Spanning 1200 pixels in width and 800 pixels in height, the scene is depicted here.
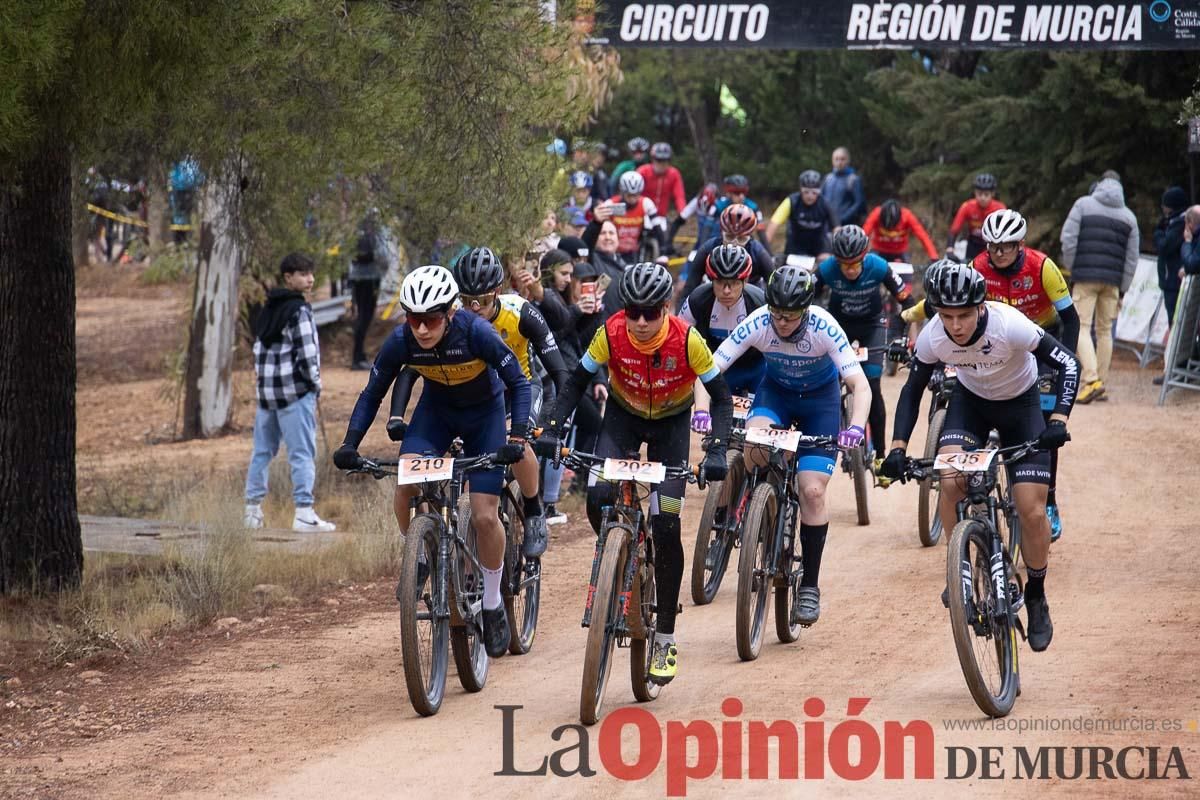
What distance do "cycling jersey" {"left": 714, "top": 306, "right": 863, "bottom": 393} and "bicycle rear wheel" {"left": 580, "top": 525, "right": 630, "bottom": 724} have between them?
192 centimetres

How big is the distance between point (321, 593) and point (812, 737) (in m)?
4.96

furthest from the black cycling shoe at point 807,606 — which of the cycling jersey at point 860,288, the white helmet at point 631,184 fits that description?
the white helmet at point 631,184

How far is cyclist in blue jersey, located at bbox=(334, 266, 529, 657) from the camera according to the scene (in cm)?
806

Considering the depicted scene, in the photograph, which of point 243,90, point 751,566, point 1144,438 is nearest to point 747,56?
point 1144,438

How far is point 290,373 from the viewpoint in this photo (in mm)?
12609

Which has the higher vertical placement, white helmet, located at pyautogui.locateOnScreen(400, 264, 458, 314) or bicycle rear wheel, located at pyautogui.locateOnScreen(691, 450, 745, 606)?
white helmet, located at pyautogui.locateOnScreen(400, 264, 458, 314)

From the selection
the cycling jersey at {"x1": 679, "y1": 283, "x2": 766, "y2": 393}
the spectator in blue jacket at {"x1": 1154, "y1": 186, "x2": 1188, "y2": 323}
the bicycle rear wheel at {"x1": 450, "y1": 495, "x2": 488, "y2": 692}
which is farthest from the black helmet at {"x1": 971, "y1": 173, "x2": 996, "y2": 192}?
the bicycle rear wheel at {"x1": 450, "y1": 495, "x2": 488, "y2": 692}

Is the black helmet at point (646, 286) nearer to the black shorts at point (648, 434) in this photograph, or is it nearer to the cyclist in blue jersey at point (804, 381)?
the black shorts at point (648, 434)

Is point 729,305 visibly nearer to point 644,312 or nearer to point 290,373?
point 644,312

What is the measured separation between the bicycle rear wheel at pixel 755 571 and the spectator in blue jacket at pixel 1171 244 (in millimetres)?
10489

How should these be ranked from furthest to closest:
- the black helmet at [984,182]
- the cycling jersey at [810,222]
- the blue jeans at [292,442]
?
the cycling jersey at [810,222], the black helmet at [984,182], the blue jeans at [292,442]

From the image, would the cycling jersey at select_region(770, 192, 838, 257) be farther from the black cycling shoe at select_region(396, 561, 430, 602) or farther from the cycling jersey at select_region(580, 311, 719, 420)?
the black cycling shoe at select_region(396, 561, 430, 602)

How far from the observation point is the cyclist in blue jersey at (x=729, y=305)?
1050 cm

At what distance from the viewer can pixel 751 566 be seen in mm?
8641
